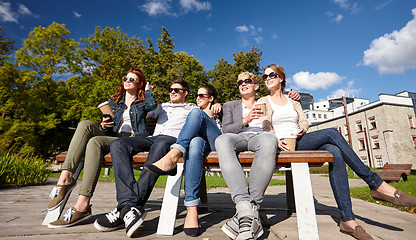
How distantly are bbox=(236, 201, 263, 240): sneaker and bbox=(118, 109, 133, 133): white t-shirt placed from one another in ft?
6.02

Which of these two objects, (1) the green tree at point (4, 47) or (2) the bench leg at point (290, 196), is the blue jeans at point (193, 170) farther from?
(1) the green tree at point (4, 47)

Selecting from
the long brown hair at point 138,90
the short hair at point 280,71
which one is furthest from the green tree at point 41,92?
the short hair at point 280,71

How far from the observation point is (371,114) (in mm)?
30234

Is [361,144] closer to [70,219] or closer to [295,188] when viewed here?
[295,188]

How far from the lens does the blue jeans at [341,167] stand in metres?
2.13

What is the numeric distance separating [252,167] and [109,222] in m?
1.38

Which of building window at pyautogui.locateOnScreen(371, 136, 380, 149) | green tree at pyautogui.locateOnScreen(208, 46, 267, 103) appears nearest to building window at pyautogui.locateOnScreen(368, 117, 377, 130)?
building window at pyautogui.locateOnScreen(371, 136, 380, 149)

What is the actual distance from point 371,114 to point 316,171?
13.8 m

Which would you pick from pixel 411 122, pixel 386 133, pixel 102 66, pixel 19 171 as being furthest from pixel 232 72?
pixel 411 122

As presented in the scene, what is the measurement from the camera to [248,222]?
1774 mm

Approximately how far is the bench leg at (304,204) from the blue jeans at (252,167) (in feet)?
0.89

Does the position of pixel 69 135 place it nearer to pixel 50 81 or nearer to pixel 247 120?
pixel 50 81

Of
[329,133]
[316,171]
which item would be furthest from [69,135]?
[316,171]

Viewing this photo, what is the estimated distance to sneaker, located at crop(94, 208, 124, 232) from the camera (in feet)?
6.62
